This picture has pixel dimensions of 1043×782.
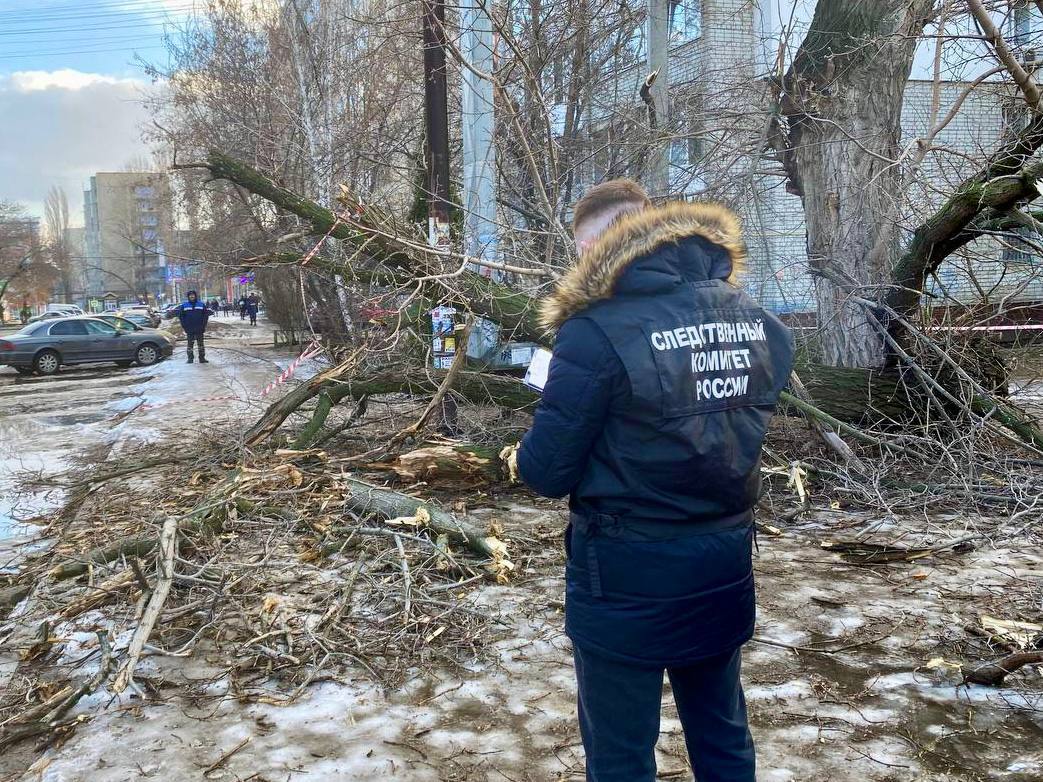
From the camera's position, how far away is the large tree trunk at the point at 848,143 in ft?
26.5

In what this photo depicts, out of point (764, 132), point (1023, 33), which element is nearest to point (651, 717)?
point (1023, 33)

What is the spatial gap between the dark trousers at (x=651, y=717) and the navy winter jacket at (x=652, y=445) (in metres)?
0.07

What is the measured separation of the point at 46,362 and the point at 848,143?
19.1 meters

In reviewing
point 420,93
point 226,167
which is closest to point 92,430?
point 226,167

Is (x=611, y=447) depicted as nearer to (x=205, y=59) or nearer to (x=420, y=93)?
(x=420, y=93)

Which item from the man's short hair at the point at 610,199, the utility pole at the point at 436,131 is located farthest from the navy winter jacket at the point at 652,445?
the utility pole at the point at 436,131

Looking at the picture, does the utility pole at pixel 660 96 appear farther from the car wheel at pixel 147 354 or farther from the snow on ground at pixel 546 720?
the car wheel at pixel 147 354

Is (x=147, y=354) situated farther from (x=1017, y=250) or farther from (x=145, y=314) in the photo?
(x=145, y=314)

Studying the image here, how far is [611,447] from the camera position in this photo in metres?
1.93

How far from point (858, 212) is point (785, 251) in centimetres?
382

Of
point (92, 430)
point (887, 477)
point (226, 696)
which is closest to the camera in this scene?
point (226, 696)

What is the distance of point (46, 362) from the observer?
66.6 ft

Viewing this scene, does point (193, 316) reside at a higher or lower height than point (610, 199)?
lower

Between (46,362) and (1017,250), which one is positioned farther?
(46,362)
